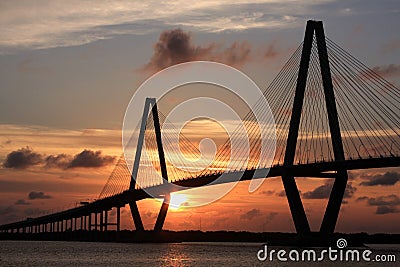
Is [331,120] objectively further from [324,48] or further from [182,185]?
[182,185]

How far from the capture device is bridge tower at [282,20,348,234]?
169ft

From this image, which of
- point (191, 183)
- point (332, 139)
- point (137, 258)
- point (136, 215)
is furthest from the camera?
point (136, 215)

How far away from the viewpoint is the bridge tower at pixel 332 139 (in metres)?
51.4

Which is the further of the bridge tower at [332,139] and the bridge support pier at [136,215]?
the bridge support pier at [136,215]

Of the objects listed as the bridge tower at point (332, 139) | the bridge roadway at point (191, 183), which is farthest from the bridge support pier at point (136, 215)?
the bridge tower at point (332, 139)

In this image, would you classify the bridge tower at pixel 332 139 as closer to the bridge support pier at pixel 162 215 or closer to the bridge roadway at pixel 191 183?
the bridge roadway at pixel 191 183

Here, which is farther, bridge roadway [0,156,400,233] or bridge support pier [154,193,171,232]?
bridge support pier [154,193,171,232]

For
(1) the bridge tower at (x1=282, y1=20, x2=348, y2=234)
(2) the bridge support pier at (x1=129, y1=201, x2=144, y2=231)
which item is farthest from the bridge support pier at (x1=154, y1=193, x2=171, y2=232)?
(1) the bridge tower at (x1=282, y1=20, x2=348, y2=234)

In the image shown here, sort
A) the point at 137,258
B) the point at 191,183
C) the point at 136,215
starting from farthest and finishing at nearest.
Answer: the point at 136,215, the point at 191,183, the point at 137,258

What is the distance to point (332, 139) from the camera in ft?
168

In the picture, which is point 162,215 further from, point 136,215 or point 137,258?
point 137,258

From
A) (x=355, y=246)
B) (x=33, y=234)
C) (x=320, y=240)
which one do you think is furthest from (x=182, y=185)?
(x=33, y=234)

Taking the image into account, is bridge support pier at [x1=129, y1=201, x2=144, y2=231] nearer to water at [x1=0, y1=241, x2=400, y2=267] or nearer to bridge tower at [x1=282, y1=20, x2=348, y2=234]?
water at [x1=0, y1=241, x2=400, y2=267]

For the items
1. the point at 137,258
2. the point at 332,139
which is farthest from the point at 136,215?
the point at 332,139
